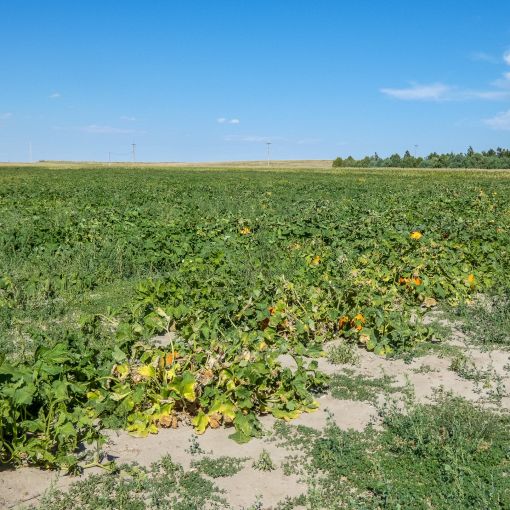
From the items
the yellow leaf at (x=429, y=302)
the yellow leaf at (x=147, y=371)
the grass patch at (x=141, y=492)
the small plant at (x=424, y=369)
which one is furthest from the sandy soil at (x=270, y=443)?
the yellow leaf at (x=429, y=302)

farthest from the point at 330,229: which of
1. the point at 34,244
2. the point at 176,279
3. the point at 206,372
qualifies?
the point at 206,372

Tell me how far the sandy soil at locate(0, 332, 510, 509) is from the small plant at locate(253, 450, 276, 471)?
3 centimetres

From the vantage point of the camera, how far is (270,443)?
4.36 meters

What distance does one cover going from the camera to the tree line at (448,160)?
297 feet

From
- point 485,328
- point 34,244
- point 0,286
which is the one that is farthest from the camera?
point 34,244

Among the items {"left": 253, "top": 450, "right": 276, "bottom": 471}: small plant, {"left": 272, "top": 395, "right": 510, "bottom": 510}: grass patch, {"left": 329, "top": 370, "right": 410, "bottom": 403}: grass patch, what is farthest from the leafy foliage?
{"left": 272, "top": 395, "right": 510, "bottom": 510}: grass patch

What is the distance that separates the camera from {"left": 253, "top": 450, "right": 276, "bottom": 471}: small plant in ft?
13.0

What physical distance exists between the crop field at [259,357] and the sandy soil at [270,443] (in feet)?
0.13

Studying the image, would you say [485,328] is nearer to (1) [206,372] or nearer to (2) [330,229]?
(1) [206,372]

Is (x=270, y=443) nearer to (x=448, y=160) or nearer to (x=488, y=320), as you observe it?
(x=488, y=320)

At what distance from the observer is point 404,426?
4.38 metres

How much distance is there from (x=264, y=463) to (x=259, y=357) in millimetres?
1182

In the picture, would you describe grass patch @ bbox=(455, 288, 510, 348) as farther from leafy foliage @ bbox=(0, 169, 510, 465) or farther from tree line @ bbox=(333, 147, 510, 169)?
tree line @ bbox=(333, 147, 510, 169)

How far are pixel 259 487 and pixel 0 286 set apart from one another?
18.5 ft
